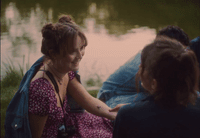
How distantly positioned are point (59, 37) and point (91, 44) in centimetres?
469

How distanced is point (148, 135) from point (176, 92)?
24 cm

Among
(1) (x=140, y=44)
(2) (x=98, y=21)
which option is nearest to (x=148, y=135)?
(1) (x=140, y=44)

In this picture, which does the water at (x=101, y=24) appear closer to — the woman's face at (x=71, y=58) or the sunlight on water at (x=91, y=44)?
the sunlight on water at (x=91, y=44)

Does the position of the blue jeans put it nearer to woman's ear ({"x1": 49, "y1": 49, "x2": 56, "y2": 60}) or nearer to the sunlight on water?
woman's ear ({"x1": 49, "y1": 49, "x2": 56, "y2": 60})

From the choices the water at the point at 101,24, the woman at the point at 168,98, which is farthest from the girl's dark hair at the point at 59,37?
the water at the point at 101,24

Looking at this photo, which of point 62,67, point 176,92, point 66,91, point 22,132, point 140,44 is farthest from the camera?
point 140,44

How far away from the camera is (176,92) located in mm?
1050

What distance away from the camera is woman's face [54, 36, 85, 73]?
1685mm

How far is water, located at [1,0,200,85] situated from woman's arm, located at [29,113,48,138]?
2.69 meters

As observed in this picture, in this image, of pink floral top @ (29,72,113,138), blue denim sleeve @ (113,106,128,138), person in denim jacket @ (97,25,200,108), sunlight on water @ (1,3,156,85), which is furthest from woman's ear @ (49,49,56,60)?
sunlight on water @ (1,3,156,85)

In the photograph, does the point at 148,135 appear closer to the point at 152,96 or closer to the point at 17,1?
the point at 152,96

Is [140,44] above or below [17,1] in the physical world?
below

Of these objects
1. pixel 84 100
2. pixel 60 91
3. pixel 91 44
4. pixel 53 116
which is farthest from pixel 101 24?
pixel 53 116

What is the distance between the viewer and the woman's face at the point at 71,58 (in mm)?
1685
